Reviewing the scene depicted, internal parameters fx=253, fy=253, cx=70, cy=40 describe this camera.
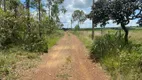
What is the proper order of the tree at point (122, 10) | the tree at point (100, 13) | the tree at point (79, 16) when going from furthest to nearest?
the tree at point (79, 16) < the tree at point (100, 13) < the tree at point (122, 10)

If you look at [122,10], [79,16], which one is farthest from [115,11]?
[79,16]

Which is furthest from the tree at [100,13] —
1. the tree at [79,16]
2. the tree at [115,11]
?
the tree at [79,16]

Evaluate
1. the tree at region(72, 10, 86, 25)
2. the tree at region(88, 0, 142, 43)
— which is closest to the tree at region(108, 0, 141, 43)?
the tree at region(88, 0, 142, 43)

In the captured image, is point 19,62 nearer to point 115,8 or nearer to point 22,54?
point 22,54

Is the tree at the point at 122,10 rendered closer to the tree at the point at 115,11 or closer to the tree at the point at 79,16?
the tree at the point at 115,11

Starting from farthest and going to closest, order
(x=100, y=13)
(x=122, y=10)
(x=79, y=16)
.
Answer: (x=79, y=16)
(x=100, y=13)
(x=122, y=10)

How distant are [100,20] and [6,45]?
7.47 meters

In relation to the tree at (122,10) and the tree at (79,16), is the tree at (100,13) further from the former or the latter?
the tree at (79,16)

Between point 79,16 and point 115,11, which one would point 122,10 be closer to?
point 115,11

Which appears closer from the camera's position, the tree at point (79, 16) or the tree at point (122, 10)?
the tree at point (122, 10)

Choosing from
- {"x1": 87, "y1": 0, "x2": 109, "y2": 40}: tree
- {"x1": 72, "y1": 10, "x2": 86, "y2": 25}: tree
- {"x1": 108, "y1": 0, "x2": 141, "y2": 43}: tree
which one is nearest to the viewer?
{"x1": 108, "y1": 0, "x2": 141, "y2": 43}: tree

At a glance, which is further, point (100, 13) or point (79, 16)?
point (79, 16)

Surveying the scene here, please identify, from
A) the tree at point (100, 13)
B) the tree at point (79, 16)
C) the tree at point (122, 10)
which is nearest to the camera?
the tree at point (122, 10)

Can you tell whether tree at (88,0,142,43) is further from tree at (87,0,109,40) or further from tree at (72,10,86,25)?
tree at (72,10,86,25)
